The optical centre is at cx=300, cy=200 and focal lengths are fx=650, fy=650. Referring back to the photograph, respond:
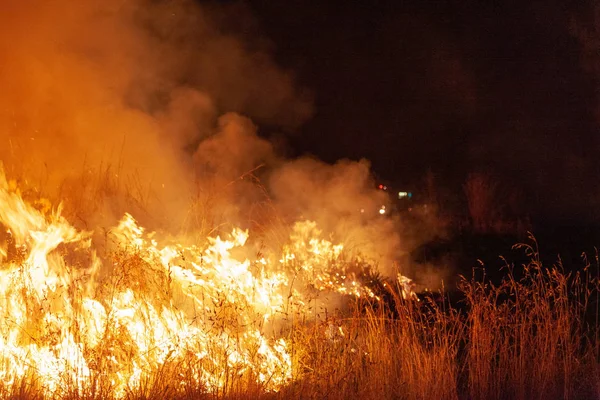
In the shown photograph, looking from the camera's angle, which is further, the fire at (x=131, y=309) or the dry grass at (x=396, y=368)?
the fire at (x=131, y=309)

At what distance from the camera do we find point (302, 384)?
455 centimetres

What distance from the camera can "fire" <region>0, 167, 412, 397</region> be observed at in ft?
15.0

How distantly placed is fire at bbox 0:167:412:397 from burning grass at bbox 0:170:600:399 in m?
0.01

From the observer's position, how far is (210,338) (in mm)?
4719

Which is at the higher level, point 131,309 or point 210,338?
point 131,309

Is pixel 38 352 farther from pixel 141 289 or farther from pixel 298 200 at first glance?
pixel 298 200

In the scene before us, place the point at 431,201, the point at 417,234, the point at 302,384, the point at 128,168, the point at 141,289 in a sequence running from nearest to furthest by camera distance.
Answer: the point at 302,384
the point at 141,289
the point at 128,168
the point at 417,234
the point at 431,201

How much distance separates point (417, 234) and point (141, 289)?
5474 millimetres

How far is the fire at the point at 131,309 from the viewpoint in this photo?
4.56m

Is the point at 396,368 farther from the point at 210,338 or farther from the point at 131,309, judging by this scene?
the point at 131,309

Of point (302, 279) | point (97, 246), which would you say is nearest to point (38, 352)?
point (97, 246)

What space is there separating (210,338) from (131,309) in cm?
70

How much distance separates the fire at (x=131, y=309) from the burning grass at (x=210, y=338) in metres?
0.01

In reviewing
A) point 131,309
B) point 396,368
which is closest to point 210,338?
point 131,309
